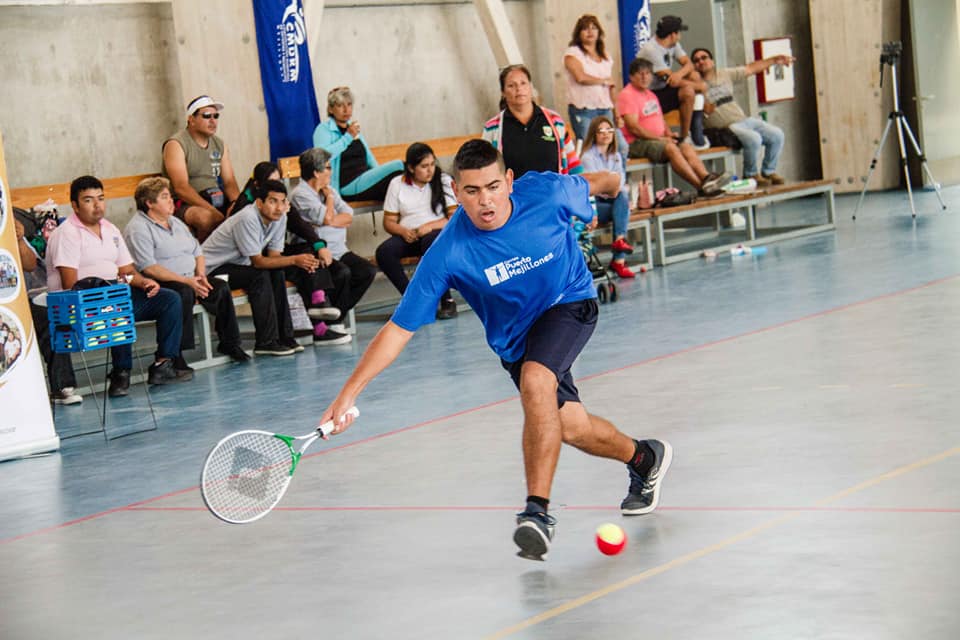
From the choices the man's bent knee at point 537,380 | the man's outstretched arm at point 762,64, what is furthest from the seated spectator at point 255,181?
the man's outstretched arm at point 762,64

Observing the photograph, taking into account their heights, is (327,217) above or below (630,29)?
below

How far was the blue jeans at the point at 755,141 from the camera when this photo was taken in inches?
628

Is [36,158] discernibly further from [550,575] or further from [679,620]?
[679,620]

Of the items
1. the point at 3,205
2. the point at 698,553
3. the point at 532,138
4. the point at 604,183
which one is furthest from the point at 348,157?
the point at 698,553

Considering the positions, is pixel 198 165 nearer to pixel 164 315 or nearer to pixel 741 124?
pixel 164 315

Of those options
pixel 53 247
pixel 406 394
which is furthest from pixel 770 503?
pixel 53 247

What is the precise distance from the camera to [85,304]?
328 inches

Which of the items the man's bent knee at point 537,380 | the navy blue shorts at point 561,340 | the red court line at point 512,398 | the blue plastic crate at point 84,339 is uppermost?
the navy blue shorts at point 561,340

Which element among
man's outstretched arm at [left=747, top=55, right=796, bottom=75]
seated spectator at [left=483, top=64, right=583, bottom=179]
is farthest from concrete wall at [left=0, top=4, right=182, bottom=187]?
man's outstretched arm at [left=747, top=55, right=796, bottom=75]

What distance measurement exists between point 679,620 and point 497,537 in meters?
1.26

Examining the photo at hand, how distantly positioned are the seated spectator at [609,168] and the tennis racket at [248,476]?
8.48m

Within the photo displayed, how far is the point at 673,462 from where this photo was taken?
6020mm

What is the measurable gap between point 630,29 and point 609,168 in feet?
11.5

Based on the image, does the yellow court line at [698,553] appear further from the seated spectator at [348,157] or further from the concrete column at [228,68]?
the concrete column at [228,68]
